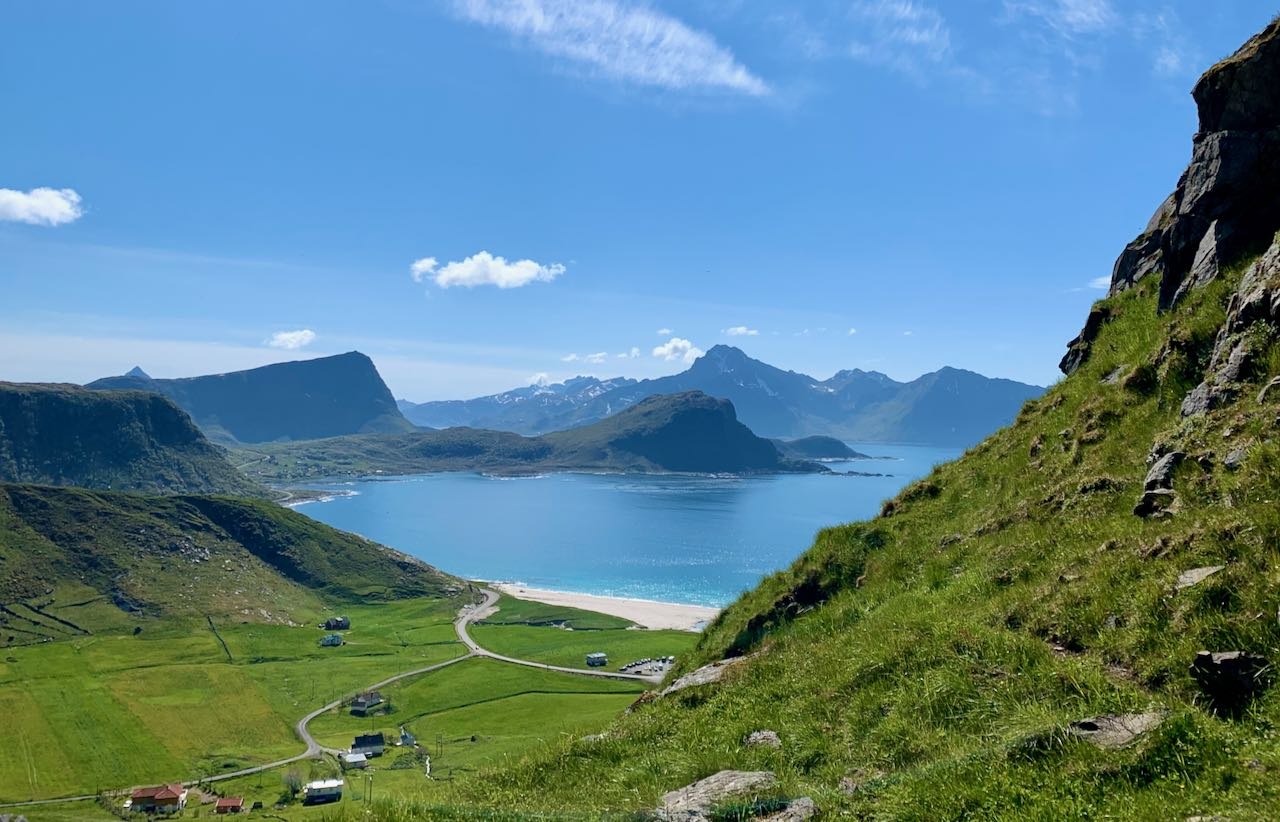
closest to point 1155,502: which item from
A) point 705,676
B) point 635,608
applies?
point 705,676

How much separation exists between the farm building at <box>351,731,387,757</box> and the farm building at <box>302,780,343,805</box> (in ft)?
39.9

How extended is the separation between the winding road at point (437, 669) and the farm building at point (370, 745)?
297 cm

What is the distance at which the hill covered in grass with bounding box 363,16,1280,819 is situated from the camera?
26.3 ft

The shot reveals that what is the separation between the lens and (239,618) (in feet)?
559

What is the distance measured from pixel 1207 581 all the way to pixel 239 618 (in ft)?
644

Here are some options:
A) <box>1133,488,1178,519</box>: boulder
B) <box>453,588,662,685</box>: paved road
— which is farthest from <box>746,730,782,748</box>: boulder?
<box>453,588,662,685</box>: paved road

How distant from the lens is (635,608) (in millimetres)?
169875

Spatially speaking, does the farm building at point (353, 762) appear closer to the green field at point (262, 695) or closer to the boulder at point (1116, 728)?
the green field at point (262, 695)

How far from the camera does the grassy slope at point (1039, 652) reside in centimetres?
777

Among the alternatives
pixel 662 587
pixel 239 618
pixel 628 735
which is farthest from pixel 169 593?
pixel 628 735

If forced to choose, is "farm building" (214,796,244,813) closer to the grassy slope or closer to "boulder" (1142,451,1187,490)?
the grassy slope

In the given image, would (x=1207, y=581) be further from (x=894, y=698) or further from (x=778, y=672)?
(x=778, y=672)

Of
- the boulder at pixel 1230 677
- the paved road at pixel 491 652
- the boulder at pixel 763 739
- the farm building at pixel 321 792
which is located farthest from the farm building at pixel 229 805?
the boulder at pixel 1230 677

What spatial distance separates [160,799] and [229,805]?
793 cm
